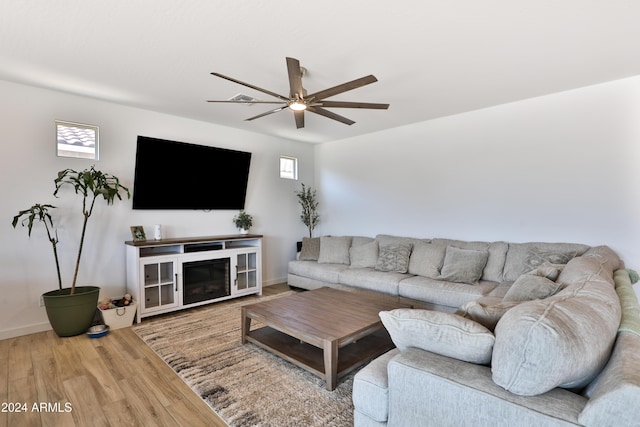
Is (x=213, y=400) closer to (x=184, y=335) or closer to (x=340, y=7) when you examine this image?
(x=184, y=335)

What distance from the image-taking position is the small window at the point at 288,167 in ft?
18.8

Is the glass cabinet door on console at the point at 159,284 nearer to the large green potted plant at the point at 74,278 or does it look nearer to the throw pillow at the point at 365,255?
the large green potted plant at the point at 74,278

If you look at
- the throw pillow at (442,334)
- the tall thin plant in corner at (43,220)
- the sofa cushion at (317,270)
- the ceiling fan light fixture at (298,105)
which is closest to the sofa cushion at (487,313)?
the throw pillow at (442,334)

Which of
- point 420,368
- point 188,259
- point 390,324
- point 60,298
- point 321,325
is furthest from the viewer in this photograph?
point 188,259

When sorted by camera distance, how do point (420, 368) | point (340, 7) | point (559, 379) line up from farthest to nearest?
point (340, 7)
point (420, 368)
point (559, 379)

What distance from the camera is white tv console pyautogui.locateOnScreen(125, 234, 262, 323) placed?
370 centimetres

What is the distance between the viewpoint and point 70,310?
3150 millimetres

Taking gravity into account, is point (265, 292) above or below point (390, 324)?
below

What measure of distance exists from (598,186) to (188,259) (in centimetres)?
472

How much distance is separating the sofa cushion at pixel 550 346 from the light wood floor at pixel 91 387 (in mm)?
1694

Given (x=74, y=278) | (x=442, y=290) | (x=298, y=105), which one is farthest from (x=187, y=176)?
(x=442, y=290)

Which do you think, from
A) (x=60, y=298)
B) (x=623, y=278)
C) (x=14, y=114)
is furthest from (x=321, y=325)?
(x=14, y=114)

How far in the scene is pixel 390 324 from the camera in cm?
139

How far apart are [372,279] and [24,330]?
379cm
